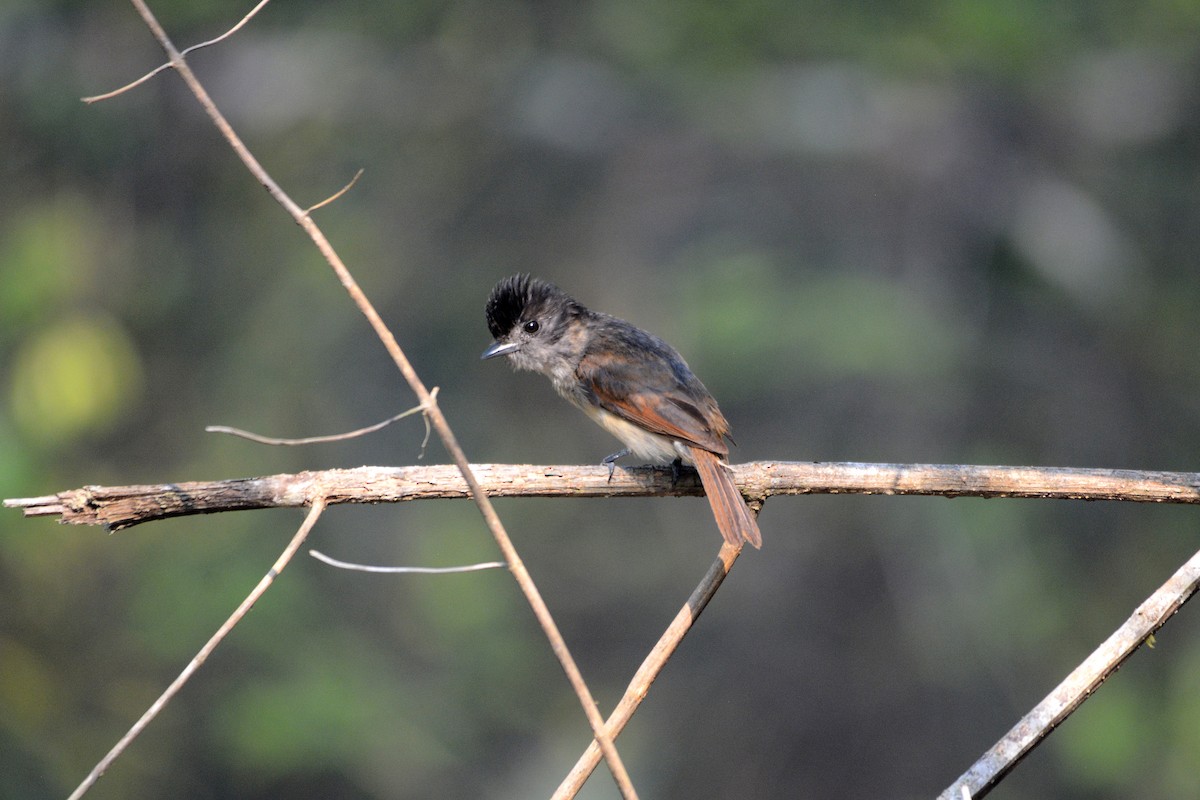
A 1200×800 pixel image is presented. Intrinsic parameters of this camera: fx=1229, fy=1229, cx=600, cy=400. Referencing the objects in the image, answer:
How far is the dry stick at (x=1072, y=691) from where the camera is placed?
2.53 m

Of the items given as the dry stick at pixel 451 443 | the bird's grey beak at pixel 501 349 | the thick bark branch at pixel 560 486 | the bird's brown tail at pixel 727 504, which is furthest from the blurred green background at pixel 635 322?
→ the dry stick at pixel 451 443

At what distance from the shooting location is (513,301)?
5.34 m

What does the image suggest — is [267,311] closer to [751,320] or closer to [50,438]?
[50,438]

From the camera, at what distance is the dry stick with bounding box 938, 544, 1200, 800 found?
2531mm

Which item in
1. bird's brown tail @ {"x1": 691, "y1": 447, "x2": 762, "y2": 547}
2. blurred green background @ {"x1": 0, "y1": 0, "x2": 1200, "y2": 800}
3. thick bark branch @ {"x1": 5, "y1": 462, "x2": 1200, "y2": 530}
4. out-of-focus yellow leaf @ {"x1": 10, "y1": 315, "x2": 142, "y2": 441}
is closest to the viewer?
thick bark branch @ {"x1": 5, "y1": 462, "x2": 1200, "y2": 530}

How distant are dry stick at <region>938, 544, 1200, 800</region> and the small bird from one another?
4.20 ft

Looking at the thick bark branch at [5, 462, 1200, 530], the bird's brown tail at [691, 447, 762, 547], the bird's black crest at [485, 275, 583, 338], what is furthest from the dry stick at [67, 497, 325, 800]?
the bird's black crest at [485, 275, 583, 338]

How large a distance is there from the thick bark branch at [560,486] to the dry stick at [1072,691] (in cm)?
39

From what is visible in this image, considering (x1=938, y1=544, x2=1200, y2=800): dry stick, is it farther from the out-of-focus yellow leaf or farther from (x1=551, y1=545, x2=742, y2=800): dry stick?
the out-of-focus yellow leaf

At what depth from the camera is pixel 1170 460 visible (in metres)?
8.41

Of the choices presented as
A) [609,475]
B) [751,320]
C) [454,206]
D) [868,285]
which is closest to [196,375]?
[454,206]

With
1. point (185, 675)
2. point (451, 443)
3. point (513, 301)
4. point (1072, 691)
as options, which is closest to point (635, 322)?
point (513, 301)

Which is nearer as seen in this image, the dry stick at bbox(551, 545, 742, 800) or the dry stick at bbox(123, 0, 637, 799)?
the dry stick at bbox(123, 0, 637, 799)

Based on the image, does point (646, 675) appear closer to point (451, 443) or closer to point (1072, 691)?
point (451, 443)
